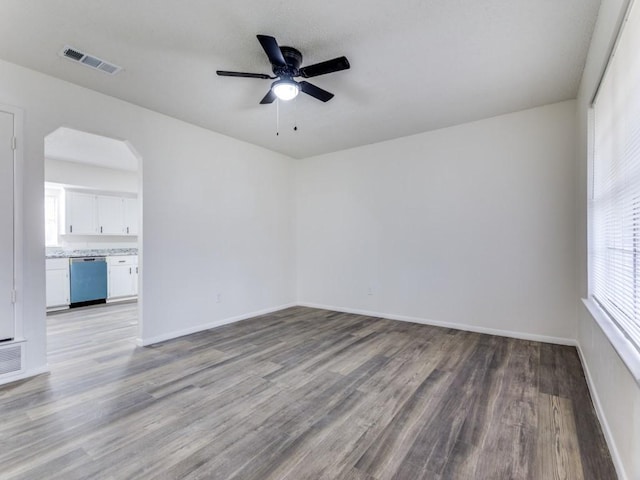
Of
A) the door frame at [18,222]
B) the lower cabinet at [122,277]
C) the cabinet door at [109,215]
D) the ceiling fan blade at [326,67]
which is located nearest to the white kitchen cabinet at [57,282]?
the lower cabinet at [122,277]

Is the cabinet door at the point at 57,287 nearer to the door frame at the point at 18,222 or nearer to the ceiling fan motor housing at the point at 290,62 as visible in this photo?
the door frame at the point at 18,222

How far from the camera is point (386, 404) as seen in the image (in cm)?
235

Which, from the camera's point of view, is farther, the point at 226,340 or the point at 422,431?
the point at 226,340

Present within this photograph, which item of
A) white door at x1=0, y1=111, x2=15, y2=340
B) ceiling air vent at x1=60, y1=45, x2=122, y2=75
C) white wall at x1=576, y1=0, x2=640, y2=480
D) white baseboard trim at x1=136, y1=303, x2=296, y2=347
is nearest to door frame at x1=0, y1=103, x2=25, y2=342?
white door at x1=0, y1=111, x2=15, y2=340

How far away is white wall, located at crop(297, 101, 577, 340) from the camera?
3.65m

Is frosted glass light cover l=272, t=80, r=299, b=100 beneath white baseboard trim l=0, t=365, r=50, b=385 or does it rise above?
above

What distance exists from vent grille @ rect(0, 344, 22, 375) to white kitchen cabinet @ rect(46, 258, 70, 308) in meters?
3.39

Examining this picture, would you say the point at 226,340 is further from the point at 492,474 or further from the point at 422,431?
the point at 492,474

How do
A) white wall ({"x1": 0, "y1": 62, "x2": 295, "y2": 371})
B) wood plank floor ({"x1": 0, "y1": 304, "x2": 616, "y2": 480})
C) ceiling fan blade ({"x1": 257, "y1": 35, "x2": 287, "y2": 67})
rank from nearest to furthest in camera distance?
wood plank floor ({"x1": 0, "y1": 304, "x2": 616, "y2": 480}) < ceiling fan blade ({"x1": 257, "y1": 35, "x2": 287, "y2": 67}) < white wall ({"x1": 0, "y1": 62, "x2": 295, "y2": 371})

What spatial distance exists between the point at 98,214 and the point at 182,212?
12.3ft

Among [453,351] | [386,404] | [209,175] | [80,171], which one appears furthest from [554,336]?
[80,171]

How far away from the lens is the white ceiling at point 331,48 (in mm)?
2127

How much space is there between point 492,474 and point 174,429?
6.23ft

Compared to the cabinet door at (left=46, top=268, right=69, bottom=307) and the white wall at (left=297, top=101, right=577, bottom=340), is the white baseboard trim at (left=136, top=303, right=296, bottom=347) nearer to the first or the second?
the white wall at (left=297, top=101, right=577, bottom=340)
